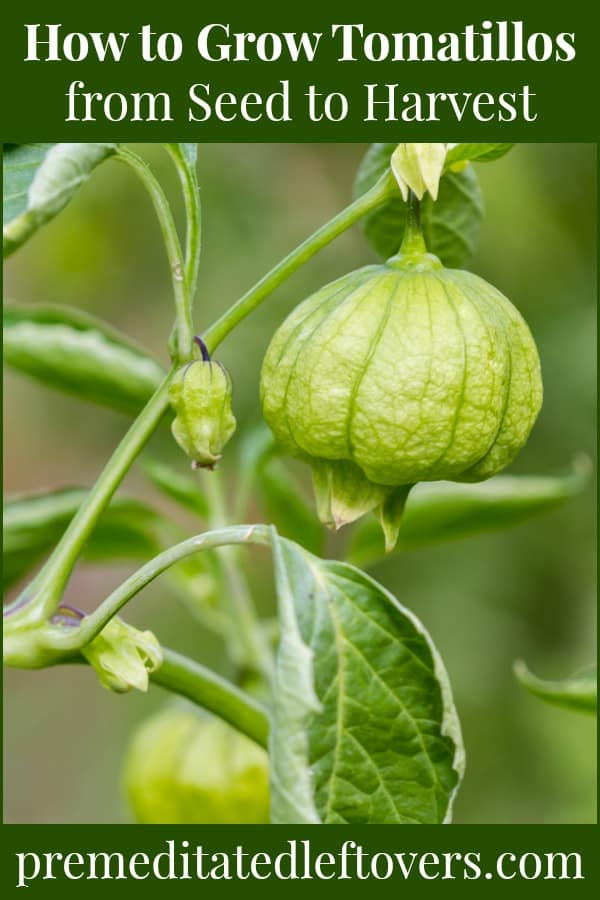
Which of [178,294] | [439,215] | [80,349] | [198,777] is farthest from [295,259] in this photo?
[198,777]

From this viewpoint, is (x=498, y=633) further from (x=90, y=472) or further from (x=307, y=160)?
(x=90, y=472)

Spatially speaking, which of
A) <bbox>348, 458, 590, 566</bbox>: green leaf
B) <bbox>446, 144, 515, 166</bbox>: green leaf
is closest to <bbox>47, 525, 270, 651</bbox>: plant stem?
<bbox>446, 144, 515, 166</bbox>: green leaf

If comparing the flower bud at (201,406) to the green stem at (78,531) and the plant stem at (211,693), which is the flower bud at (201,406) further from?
the plant stem at (211,693)

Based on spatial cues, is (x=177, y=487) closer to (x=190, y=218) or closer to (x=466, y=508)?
(x=466, y=508)

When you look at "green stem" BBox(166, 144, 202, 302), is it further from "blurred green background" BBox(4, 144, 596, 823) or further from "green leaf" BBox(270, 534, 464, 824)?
"blurred green background" BBox(4, 144, 596, 823)

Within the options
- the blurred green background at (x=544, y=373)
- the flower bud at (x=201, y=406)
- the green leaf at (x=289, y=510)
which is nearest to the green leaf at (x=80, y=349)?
the green leaf at (x=289, y=510)
